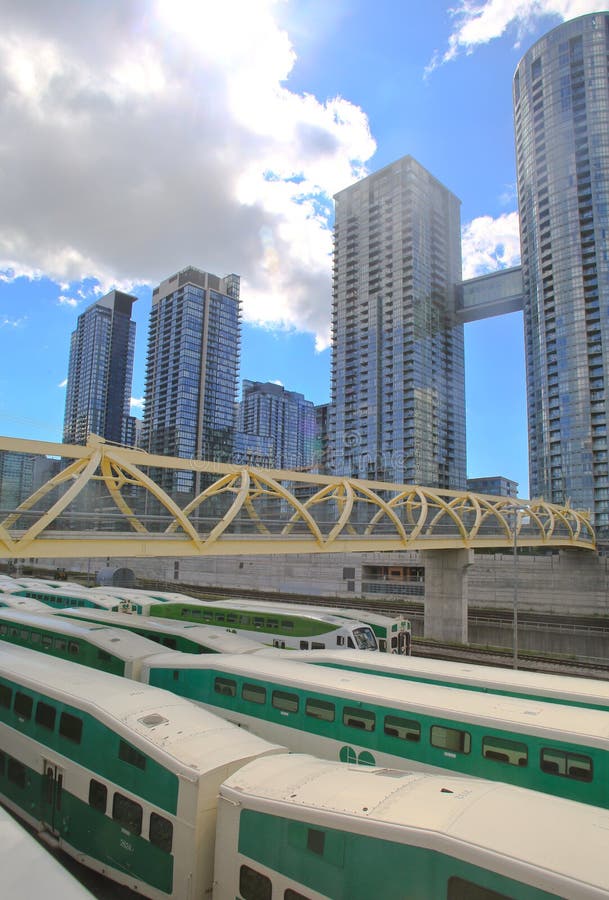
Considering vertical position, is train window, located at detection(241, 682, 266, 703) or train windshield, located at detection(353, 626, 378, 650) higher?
train window, located at detection(241, 682, 266, 703)

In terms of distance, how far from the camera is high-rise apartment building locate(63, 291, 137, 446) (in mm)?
166875

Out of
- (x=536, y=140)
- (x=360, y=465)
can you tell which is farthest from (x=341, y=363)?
(x=536, y=140)

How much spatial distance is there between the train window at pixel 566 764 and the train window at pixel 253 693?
6.05 metres

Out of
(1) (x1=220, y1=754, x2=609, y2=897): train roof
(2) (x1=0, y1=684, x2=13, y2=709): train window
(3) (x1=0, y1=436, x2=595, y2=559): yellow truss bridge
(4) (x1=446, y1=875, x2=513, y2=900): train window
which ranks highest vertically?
(3) (x1=0, y1=436, x2=595, y2=559): yellow truss bridge

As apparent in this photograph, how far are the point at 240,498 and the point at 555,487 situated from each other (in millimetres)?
96091

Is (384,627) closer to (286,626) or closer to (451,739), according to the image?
(286,626)

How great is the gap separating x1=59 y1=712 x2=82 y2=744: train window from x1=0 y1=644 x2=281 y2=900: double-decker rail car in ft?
0.05

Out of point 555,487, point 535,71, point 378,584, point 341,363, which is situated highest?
point 535,71

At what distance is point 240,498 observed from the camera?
871 inches

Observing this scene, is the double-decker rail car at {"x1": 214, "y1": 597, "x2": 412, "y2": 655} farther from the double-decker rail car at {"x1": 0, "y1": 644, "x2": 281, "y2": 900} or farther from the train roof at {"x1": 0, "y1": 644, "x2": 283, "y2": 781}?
the double-decker rail car at {"x1": 0, "y1": 644, "x2": 281, "y2": 900}

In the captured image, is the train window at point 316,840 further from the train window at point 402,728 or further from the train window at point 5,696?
the train window at point 5,696

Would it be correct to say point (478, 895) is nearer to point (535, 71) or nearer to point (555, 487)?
point (555, 487)

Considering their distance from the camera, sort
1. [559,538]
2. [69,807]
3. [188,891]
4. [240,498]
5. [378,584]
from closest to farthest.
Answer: [188,891] → [69,807] → [240,498] → [559,538] → [378,584]

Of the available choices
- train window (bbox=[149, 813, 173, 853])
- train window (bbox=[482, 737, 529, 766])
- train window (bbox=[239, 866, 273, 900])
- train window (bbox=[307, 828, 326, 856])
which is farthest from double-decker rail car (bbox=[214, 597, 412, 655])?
train window (bbox=[307, 828, 326, 856])
